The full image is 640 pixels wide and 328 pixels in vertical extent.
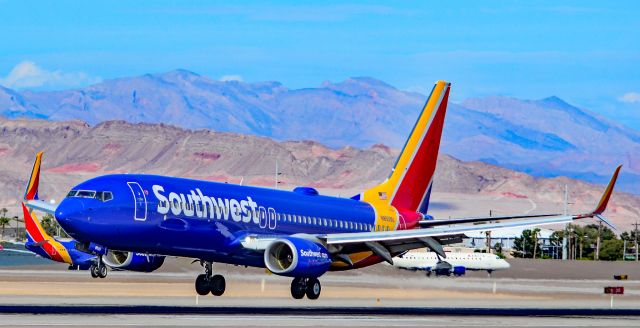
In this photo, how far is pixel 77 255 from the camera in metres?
105

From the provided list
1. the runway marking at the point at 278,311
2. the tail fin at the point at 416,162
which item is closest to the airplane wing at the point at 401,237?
the runway marking at the point at 278,311

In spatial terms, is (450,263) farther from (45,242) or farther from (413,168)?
(413,168)

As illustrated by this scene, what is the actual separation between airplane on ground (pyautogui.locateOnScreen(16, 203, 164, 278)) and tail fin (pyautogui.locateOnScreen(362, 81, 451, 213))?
51.2 ft

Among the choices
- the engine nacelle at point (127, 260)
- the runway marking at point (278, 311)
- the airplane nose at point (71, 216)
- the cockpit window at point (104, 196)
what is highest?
the cockpit window at point (104, 196)

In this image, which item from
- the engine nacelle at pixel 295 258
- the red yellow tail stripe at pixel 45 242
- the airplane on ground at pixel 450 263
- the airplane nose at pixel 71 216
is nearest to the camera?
the airplane nose at pixel 71 216

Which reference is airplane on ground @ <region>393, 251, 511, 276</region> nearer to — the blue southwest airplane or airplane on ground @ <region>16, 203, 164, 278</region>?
airplane on ground @ <region>16, 203, 164, 278</region>

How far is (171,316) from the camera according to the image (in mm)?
45625

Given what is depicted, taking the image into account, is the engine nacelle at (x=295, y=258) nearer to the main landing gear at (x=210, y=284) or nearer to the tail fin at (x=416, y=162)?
the main landing gear at (x=210, y=284)

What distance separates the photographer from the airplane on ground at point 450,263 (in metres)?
→ 128

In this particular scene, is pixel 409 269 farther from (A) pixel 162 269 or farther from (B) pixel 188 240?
(B) pixel 188 240

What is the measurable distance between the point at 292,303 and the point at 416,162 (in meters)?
14.5

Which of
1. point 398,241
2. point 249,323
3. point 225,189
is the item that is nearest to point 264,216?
point 225,189

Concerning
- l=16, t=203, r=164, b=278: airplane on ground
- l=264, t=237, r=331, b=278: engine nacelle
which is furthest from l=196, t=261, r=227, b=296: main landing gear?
l=264, t=237, r=331, b=278: engine nacelle

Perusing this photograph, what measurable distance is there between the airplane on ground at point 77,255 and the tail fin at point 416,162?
51.2ft
